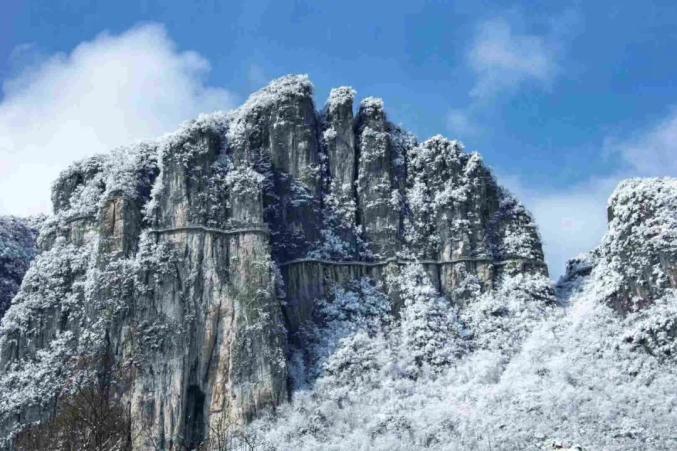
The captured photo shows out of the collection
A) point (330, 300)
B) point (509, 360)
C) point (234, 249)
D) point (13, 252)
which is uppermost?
point (13, 252)

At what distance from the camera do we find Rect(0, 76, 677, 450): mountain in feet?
206

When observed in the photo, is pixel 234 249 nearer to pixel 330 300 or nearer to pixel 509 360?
pixel 330 300

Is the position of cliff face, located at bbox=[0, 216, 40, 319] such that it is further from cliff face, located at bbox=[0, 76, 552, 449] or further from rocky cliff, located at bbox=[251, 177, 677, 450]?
rocky cliff, located at bbox=[251, 177, 677, 450]

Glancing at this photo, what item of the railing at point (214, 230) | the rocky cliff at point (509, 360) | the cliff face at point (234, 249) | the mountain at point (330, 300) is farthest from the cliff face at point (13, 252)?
the rocky cliff at point (509, 360)

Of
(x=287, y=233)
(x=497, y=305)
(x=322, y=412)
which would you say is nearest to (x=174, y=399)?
(x=322, y=412)

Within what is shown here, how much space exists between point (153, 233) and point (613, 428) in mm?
38629

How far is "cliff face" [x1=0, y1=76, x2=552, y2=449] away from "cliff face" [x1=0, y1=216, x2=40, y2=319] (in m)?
15.0

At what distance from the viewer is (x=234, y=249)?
7250 centimetres

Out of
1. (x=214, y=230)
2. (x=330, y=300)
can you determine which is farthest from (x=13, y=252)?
(x=330, y=300)

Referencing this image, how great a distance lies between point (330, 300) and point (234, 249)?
9934 mm

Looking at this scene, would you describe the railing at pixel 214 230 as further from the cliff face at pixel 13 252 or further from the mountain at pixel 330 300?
the cliff face at pixel 13 252

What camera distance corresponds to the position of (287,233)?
7894 centimetres

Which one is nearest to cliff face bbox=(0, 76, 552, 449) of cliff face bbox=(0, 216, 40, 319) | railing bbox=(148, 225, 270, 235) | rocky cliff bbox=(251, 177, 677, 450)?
railing bbox=(148, 225, 270, 235)

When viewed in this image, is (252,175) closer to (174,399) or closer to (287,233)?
(287,233)
